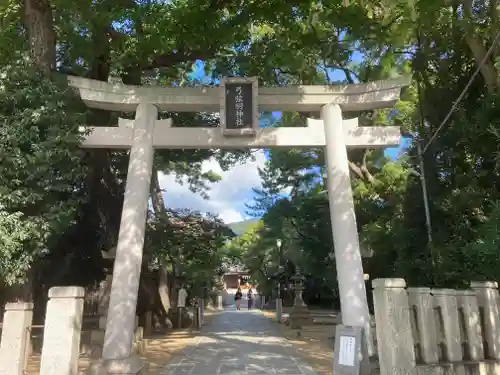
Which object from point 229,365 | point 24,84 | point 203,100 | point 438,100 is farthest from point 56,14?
point 438,100

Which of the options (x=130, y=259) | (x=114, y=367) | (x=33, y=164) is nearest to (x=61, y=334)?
(x=114, y=367)

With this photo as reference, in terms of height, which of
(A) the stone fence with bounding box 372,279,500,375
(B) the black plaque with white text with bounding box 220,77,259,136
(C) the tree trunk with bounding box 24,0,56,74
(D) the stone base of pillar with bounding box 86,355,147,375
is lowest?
(D) the stone base of pillar with bounding box 86,355,147,375

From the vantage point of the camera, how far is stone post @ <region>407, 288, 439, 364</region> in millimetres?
5898

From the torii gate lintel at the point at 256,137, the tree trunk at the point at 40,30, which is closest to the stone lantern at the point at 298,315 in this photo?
the torii gate lintel at the point at 256,137

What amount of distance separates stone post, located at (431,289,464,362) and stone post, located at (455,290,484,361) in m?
0.19

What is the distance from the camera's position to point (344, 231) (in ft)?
26.2

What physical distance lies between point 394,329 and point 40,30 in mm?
8396

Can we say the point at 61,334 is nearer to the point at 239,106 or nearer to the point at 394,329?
the point at 394,329

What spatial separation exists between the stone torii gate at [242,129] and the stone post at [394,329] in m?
2.13

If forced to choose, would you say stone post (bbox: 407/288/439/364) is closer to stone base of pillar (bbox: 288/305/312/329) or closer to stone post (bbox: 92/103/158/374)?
stone post (bbox: 92/103/158/374)

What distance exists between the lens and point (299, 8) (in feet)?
30.2

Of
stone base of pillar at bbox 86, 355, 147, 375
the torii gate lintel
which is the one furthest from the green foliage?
stone base of pillar at bbox 86, 355, 147, 375

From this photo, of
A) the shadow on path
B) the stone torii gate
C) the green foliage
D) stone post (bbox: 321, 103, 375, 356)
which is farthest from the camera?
the shadow on path

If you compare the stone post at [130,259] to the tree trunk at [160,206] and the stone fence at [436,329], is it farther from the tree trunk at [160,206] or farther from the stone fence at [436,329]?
the tree trunk at [160,206]
